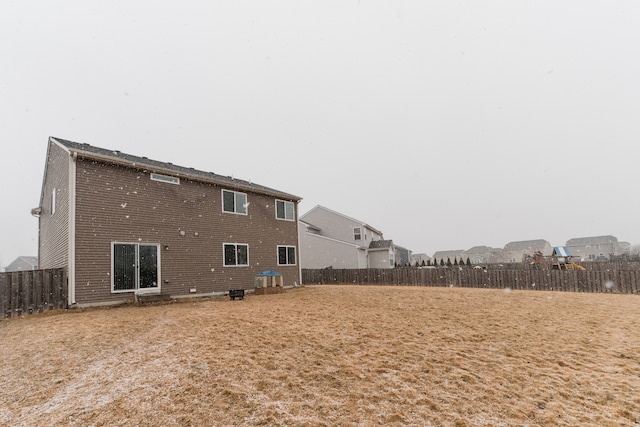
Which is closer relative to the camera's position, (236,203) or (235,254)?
(235,254)

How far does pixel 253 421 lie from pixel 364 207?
12352cm

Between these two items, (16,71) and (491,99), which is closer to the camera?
(16,71)

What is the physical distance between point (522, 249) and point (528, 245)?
1649mm

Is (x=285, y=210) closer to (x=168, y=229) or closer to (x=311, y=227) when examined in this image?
(x=168, y=229)

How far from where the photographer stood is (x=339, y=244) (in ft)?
99.5

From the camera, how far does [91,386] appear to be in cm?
428

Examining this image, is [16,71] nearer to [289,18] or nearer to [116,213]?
[289,18]

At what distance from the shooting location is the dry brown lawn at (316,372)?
3.63 meters

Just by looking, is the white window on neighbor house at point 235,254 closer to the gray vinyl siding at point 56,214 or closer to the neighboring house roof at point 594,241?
the gray vinyl siding at point 56,214

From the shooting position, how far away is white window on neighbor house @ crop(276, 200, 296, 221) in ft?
62.3

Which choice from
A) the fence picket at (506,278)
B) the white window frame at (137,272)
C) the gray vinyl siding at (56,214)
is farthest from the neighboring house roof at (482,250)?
the gray vinyl siding at (56,214)

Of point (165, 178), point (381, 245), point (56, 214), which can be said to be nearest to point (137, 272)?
point (165, 178)

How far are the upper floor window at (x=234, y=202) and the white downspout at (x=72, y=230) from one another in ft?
20.7

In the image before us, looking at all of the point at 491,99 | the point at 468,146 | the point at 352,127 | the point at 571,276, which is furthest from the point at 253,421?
the point at 468,146
